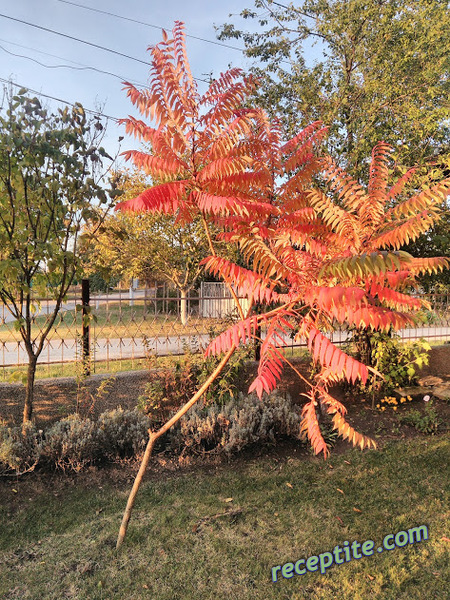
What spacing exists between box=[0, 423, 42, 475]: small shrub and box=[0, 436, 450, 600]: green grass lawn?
0.16 meters

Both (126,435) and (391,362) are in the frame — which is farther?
(391,362)

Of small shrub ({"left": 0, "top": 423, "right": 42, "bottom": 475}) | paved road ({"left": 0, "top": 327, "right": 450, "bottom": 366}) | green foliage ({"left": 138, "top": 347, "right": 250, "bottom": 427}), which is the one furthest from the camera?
paved road ({"left": 0, "top": 327, "right": 450, "bottom": 366})

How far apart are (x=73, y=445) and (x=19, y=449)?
51cm

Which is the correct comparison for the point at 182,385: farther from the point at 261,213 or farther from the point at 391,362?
the point at 391,362

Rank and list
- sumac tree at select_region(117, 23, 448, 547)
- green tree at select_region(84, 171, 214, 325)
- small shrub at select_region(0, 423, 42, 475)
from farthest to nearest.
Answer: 1. green tree at select_region(84, 171, 214, 325)
2. small shrub at select_region(0, 423, 42, 475)
3. sumac tree at select_region(117, 23, 448, 547)

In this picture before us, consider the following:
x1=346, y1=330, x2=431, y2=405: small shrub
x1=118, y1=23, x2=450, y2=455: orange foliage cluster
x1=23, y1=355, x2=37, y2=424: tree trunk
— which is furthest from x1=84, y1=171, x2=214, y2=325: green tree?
x1=118, y1=23, x2=450, y2=455: orange foliage cluster

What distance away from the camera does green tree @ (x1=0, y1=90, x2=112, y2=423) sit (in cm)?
399

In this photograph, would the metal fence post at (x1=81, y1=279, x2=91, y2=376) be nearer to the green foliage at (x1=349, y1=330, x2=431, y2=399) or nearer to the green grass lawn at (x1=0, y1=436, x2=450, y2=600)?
the green grass lawn at (x1=0, y1=436, x2=450, y2=600)

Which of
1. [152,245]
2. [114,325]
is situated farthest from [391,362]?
[152,245]

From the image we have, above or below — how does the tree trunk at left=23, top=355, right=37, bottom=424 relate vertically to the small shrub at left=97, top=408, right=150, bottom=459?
above

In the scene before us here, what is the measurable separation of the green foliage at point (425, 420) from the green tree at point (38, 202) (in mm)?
4798

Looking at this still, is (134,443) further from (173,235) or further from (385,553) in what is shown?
(173,235)

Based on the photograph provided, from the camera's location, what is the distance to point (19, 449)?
13.3 feet

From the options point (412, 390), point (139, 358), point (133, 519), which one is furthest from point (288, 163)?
point (412, 390)
